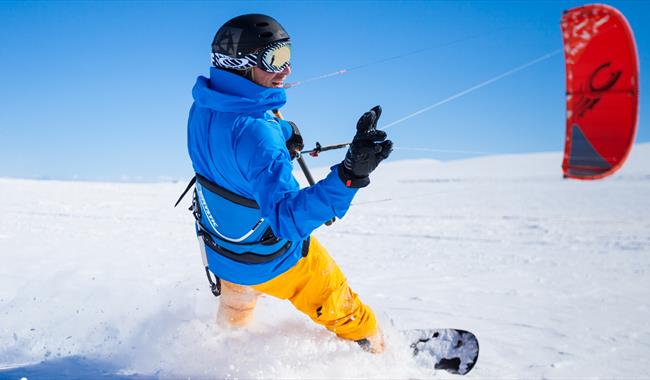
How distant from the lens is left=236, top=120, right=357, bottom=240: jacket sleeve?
6.18 feet

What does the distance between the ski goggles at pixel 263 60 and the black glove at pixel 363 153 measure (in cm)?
74

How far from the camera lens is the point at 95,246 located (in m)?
8.56

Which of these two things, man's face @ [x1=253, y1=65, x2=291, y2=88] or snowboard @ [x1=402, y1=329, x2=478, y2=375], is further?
snowboard @ [x1=402, y1=329, x2=478, y2=375]

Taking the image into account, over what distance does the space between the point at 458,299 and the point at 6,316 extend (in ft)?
14.2

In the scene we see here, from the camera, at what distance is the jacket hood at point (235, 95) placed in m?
2.23

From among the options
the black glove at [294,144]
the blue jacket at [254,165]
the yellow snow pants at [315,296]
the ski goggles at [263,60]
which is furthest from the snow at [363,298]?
the ski goggles at [263,60]

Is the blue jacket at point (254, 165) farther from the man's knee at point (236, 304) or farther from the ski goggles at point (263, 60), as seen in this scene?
the man's knee at point (236, 304)

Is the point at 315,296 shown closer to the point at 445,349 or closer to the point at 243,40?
the point at 445,349

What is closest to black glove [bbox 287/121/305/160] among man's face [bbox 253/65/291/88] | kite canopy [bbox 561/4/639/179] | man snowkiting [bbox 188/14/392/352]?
man snowkiting [bbox 188/14/392/352]

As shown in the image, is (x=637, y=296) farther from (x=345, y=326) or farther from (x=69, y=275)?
(x=69, y=275)

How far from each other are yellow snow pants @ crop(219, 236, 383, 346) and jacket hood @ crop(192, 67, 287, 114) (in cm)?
88

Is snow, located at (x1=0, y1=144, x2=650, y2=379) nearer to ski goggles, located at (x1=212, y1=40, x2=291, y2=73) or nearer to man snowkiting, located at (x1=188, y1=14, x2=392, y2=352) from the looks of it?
man snowkiting, located at (x1=188, y1=14, x2=392, y2=352)

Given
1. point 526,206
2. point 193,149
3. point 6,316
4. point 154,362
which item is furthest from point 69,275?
point 526,206

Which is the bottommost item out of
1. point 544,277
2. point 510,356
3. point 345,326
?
point 544,277
